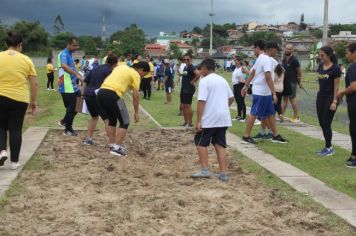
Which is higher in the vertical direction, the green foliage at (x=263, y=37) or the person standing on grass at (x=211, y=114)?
the green foliage at (x=263, y=37)

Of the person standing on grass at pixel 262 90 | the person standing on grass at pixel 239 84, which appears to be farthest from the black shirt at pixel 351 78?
the person standing on grass at pixel 239 84

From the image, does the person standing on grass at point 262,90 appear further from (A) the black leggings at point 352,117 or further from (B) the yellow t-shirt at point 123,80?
(B) the yellow t-shirt at point 123,80

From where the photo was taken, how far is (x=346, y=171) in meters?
7.96

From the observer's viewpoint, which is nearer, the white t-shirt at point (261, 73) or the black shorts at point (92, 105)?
the black shorts at point (92, 105)

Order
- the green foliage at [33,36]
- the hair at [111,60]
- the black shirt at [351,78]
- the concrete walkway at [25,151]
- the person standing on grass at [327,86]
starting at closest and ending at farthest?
1. the concrete walkway at [25,151]
2. the black shirt at [351,78]
3. the person standing on grass at [327,86]
4. the hair at [111,60]
5. the green foliage at [33,36]

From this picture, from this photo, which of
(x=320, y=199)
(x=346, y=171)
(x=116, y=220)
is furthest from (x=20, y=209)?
(x=346, y=171)

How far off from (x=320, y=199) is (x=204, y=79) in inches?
84.3

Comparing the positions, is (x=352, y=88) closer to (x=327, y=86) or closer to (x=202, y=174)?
(x=327, y=86)

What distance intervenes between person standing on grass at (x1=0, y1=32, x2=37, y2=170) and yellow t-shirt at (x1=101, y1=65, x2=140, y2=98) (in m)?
1.46

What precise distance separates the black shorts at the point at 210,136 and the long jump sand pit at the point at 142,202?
513mm

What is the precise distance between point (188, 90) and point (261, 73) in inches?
122

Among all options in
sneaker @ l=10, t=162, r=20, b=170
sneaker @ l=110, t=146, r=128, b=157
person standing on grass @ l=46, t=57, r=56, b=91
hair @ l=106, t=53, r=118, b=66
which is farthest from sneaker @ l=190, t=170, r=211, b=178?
person standing on grass @ l=46, t=57, r=56, b=91

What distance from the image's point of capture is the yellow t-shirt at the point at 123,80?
8.72 m

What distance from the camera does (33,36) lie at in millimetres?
86500
